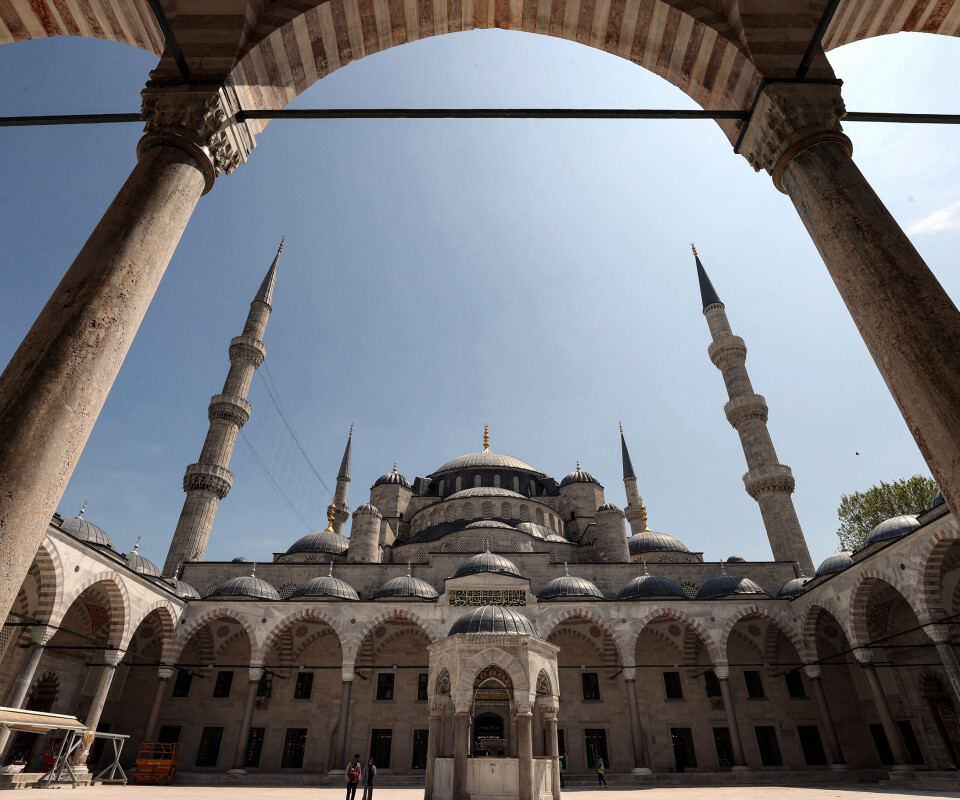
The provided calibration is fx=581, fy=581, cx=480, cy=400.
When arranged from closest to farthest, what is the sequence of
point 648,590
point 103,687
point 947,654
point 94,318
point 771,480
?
point 94,318 < point 947,654 < point 103,687 < point 648,590 < point 771,480

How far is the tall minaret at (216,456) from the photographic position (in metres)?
22.2

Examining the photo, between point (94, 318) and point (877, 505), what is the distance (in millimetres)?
32130

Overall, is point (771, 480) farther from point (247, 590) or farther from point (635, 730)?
point (247, 590)

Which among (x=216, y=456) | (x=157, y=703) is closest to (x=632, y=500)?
(x=216, y=456)

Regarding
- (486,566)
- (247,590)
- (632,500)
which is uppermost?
(632,500)

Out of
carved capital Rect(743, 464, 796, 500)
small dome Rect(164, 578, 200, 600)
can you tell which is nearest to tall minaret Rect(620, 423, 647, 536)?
carved capital Rect(743, 464, 796, 500)

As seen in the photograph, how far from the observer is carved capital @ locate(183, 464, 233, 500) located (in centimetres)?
2242

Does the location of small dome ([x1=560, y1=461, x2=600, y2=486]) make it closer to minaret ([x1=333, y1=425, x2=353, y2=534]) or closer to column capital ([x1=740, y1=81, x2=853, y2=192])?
minaret ([x1=333, y1=425, x2=353, y2=534])

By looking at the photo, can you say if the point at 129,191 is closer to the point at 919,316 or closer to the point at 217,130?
the point at 217,130

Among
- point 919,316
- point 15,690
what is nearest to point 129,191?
point 919,316

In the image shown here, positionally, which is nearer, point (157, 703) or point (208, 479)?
point (157, 703)

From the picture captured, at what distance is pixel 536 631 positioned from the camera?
1345cm

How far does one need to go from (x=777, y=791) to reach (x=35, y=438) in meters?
15.7

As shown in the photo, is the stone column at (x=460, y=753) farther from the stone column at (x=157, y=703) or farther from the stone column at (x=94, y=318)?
the stone column at (x=157, y=703)
